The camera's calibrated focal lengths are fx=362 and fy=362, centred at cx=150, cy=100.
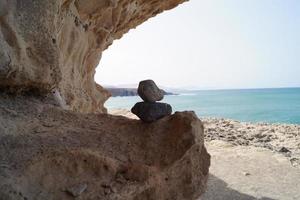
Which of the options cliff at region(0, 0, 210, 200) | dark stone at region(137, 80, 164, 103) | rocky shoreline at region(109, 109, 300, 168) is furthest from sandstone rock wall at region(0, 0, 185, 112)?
rocky shoreline at region(109, 109, 300, 168)

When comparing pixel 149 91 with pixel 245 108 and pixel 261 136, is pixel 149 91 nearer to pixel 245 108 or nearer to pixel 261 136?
pixel 261 136

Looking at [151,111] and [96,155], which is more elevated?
[151,111]

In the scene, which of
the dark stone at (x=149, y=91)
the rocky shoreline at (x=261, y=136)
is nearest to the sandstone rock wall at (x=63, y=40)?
the dark stone at (x=149, y=91)

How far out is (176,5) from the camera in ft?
31.7

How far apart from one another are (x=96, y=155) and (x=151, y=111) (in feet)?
3.04

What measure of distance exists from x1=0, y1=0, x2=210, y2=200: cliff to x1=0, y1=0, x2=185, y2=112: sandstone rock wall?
11 mm

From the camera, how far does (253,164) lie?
10.2 metres

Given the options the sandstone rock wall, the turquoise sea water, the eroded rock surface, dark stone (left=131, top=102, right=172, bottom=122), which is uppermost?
the sandstone rock wall

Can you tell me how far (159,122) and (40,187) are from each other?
1.42 meters

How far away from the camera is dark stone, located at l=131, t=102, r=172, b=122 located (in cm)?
358

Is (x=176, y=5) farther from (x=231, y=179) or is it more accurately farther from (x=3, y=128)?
(x=3, y=128)

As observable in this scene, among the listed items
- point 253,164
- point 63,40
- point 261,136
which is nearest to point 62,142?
point 63,40

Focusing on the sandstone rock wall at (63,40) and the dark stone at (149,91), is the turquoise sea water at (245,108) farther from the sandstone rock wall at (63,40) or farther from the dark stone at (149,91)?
the dark stone at (149,91)

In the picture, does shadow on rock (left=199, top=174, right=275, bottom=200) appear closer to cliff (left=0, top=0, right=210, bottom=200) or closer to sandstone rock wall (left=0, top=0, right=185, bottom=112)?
sandstone rock wall (left=0, top=0, right=185, bottom=112)
